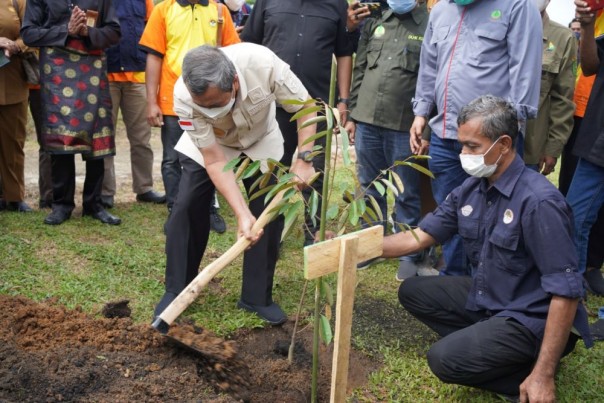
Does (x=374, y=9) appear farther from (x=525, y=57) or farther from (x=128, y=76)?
(x=128, y=76)

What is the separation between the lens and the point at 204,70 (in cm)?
301

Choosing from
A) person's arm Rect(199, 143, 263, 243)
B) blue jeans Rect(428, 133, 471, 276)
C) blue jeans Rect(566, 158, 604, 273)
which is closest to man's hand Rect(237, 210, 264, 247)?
person's arm Rect(199, 143, 263, 243)

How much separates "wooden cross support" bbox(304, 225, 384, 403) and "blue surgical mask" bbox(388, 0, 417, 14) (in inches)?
94.1

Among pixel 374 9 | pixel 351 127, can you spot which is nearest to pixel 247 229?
pixel 351 127

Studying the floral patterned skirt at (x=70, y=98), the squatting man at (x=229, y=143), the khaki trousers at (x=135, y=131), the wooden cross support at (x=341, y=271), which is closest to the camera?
the wooden cross support at (x=341, y=271)

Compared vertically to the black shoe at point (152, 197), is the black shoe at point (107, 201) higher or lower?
higher

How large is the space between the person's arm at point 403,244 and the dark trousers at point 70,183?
9.37ft

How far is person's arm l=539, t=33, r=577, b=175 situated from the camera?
4414 mm

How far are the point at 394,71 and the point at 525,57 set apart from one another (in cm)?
107

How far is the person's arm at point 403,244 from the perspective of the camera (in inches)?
133

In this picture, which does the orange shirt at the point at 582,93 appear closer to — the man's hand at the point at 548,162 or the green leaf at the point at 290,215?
the man's hand at the point at 548,162

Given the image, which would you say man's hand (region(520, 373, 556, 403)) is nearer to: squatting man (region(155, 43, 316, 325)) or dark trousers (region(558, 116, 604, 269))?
squatting man (region(155, 43, 316, 325))

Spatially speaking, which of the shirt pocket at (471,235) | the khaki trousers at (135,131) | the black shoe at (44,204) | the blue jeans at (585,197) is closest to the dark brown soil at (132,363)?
the shirt pocket at (471,235)

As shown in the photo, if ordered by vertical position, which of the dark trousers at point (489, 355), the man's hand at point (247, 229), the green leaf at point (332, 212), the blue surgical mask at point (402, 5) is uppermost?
the blue surgical mask at point (402, 5)
